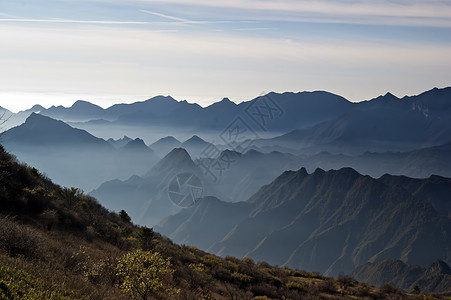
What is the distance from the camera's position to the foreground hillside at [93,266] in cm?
1239

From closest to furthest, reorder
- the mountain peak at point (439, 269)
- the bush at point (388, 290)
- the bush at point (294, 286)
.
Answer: the bush at point (294, 286)
the bush at point (388, 290)
the mountain peak at point (439, 269)

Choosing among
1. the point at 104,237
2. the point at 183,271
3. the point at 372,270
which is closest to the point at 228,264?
the point at 183,271

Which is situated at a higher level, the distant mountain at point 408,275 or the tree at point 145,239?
the tree at point 145,239

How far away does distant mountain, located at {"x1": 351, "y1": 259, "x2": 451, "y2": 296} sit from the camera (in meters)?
142

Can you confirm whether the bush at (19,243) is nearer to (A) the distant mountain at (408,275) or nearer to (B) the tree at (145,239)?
(B) the tree at (145,239)

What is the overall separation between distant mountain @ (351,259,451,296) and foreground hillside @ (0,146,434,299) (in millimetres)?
132295

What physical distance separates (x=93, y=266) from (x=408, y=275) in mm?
173770

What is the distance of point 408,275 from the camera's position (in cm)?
16050

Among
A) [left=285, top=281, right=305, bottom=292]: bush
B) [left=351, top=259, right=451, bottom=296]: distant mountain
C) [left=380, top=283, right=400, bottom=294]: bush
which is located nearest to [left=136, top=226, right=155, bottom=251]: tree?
[left=285, top=281, right=305, bottom=292]: bush

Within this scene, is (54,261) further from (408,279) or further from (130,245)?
(408,279)

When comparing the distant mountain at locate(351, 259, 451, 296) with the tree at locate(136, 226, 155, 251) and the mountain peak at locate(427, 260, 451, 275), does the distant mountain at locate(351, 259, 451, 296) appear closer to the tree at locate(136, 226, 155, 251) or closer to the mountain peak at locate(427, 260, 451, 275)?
the mountain peak at locate(427, 260, 451, 275)

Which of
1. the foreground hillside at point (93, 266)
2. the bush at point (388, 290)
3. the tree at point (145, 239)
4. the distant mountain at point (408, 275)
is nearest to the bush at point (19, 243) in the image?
the foreground hillside at point (93, 266)

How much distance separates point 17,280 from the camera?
10742 millimetres

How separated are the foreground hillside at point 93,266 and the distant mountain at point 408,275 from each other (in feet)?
434
